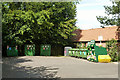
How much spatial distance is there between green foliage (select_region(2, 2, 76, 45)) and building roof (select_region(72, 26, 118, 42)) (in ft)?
9.24

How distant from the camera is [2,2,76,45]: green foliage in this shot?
791 inches

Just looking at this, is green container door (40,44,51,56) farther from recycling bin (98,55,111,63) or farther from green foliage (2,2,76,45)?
recycling bin (98,55,111,63)

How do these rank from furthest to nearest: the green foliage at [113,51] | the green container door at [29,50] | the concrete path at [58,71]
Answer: the green container door at [29,50] → the green foliage at [113,51] → the concrete path at [58,71]

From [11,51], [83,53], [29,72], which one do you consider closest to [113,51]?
[83,53]

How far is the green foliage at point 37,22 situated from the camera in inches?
791

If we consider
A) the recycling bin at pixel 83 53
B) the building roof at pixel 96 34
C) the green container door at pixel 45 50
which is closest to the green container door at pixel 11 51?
the green container door at pixel 45 50

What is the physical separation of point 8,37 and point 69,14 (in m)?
9.80

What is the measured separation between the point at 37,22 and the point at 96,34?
9.58 meters

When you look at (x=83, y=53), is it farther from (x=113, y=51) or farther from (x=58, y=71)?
(x=58, y=71)

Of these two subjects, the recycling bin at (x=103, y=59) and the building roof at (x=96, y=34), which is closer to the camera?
the recycling bin at (x=103, y=59)

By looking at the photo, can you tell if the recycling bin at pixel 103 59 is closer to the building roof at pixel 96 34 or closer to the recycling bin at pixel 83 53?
the recycling bin at pixel 83 53

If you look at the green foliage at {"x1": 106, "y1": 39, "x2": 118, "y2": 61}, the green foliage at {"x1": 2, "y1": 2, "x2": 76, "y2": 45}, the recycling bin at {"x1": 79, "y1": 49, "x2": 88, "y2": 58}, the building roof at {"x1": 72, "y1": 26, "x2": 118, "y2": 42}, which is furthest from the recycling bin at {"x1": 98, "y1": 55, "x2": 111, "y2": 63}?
the green foliage at {"x1": 2, "y1": 2, "x2": 76, "y2": 45}

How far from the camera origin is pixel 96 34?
24516mm

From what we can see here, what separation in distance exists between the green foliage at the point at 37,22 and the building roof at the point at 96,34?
282cm
